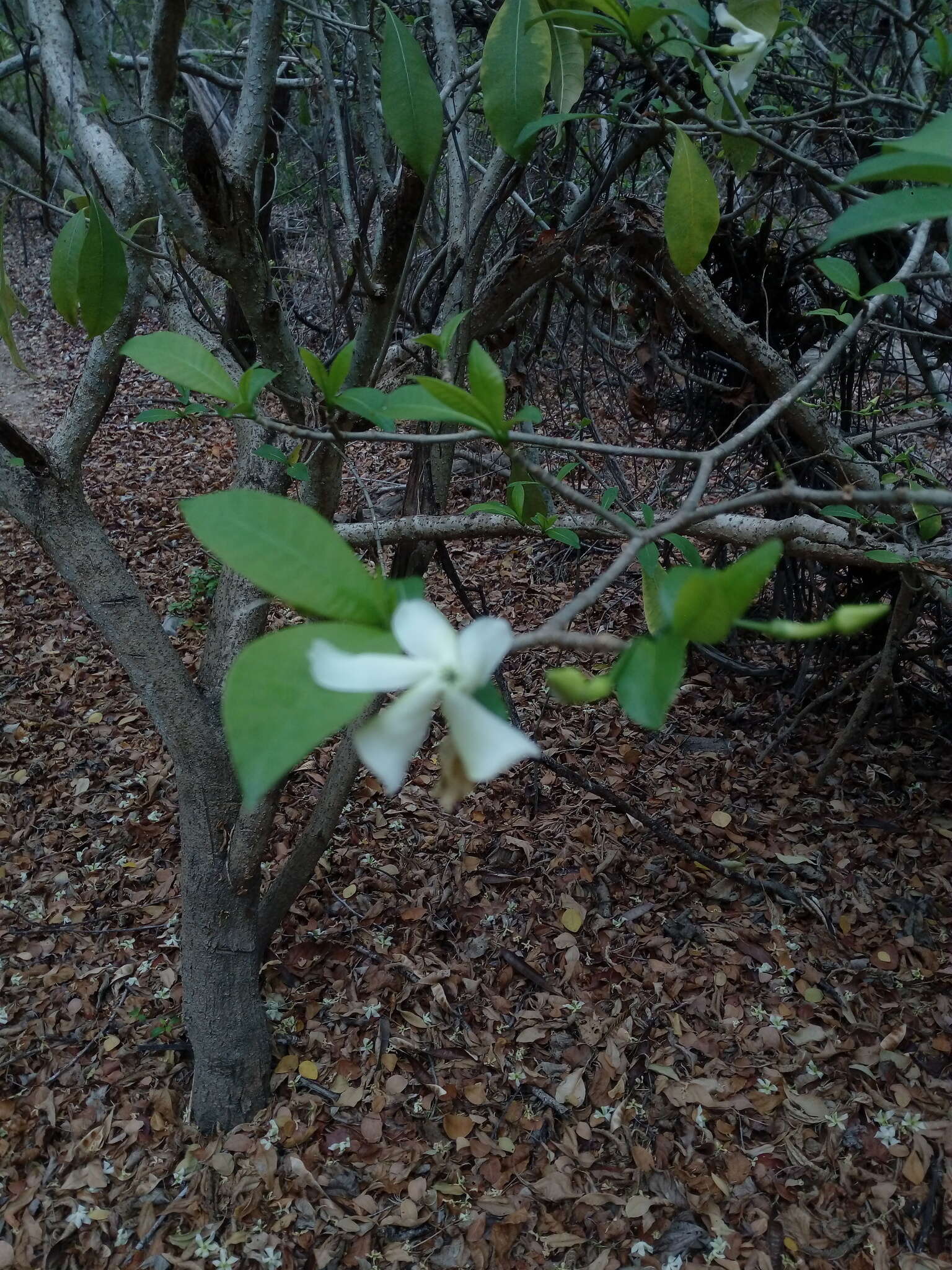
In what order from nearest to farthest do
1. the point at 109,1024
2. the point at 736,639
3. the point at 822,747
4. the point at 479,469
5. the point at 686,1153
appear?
the point at 686,1153 < the point at 109,1024 < the point at 822,747 < the point at 736,639 < the point at 479,469

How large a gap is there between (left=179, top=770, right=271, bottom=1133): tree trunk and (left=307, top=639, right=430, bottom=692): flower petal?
1297mm

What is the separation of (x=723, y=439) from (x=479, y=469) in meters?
1.77

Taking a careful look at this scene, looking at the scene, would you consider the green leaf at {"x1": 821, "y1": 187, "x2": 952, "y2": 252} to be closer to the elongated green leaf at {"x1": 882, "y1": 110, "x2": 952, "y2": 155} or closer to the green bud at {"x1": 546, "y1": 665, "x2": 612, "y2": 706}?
the elongated green leaf at {"x1": 882, "y1": 110, "x2": 952, "y2": 155}

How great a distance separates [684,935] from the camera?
1987mm

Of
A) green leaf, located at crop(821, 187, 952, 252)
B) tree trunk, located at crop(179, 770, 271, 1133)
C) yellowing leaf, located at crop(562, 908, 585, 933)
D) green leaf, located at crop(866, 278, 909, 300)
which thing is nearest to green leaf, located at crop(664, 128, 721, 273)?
green leaf, located at crop(866, 278, 909, 300)

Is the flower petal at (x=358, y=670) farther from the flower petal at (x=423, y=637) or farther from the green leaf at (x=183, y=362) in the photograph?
the green leaf at (x=183, y=362)

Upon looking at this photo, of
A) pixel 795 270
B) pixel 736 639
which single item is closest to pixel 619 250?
pixel 795 270

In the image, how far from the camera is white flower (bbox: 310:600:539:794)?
380 mm

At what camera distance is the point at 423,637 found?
1.30ft

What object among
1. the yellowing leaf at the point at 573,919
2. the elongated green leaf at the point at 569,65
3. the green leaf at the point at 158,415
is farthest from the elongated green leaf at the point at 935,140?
the yellowing leaf at the point at 573,919

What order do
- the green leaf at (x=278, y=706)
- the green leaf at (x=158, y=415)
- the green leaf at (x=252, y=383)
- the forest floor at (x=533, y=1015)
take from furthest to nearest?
1. the forest floor at (x=533, y=1015)
2. the green leaf at (x=158, y=415)
3. the green leaf at (x=252, y=383)
4. the green leaf at (x=278, y=706)

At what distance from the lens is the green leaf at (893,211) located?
20.6 inches

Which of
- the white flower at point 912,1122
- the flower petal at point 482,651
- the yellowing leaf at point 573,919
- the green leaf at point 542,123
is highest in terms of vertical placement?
the green leaf at point 542,123

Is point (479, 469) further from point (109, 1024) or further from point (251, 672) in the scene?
point (251, 672)
